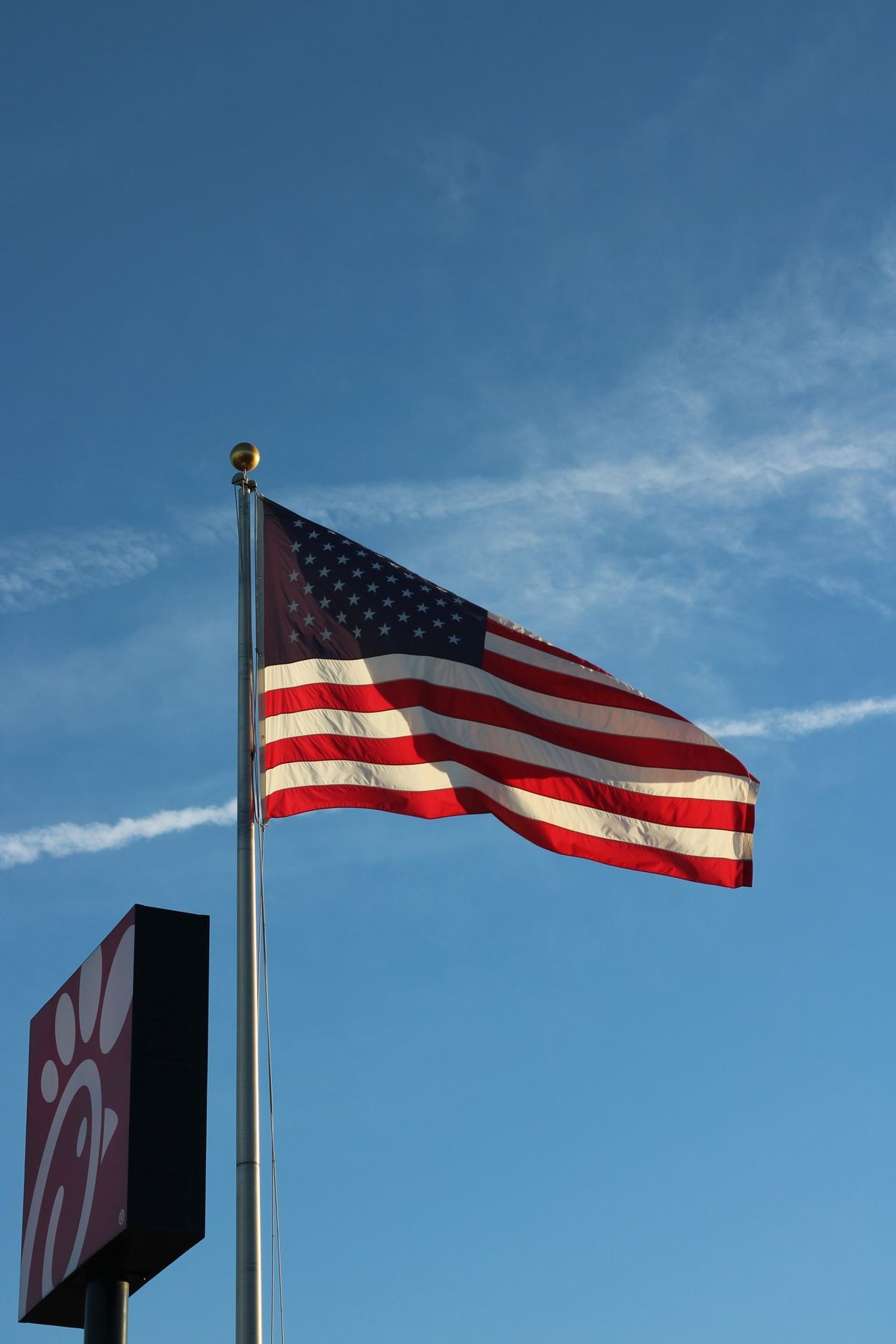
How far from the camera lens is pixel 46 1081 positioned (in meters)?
15.1

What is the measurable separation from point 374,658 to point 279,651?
3.14 ft

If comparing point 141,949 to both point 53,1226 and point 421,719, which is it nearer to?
point 53,1226

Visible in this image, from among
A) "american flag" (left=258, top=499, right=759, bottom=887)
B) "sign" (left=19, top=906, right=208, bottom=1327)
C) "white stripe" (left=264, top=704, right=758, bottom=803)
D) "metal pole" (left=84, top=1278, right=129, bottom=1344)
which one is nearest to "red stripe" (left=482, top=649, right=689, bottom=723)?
"american flag" (left=258, top=499, right=759, bottom=887)

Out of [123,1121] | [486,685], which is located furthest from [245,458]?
[123,1121]

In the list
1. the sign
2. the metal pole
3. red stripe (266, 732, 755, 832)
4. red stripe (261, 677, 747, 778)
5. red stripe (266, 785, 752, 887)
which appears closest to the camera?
the sign

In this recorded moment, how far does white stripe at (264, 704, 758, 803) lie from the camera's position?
1590 centimetres

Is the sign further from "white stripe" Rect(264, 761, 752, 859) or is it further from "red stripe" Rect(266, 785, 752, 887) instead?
"white stripe" Rect(264, 761, 752, 859)

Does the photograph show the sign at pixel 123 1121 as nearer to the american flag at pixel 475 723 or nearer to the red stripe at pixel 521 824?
the red stripe at pixel 521 824

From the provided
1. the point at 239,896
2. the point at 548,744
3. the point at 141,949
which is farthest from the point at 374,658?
the point at 141,949

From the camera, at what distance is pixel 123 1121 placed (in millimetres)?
12773

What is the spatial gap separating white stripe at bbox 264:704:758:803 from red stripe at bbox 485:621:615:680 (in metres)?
0.90

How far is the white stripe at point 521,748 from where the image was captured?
1590 centimetres

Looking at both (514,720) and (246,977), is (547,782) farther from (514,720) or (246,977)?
(246,977)

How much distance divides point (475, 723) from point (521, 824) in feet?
3.49
